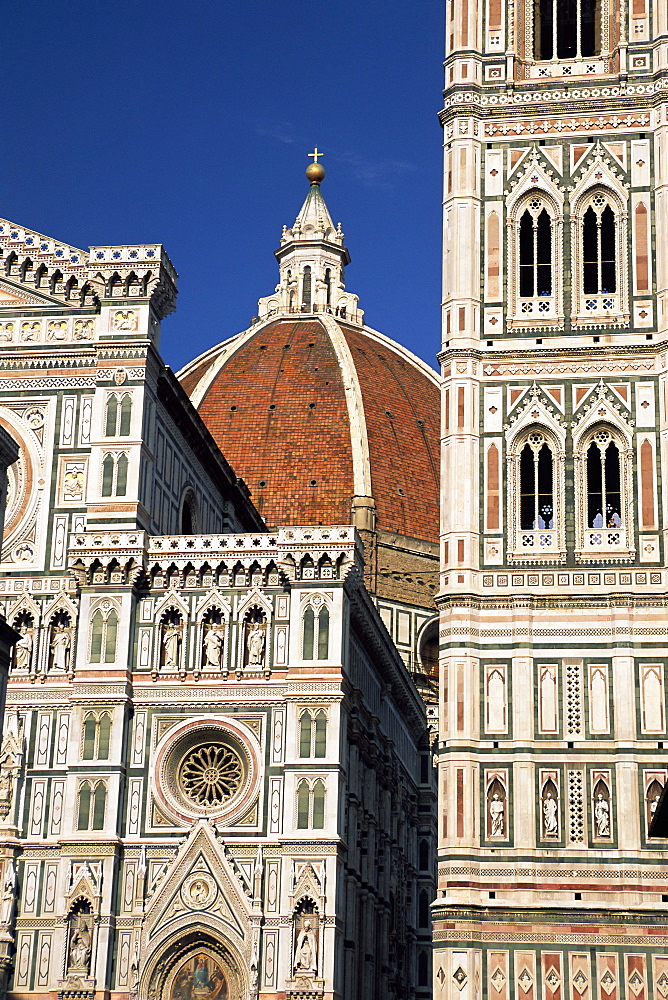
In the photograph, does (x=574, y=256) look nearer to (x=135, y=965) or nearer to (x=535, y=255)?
(x=535, y=255)

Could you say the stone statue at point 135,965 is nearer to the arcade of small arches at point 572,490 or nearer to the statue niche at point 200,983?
the statue niche at point 200,983

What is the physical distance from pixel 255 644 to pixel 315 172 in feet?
161

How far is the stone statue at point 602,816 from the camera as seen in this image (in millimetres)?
31969

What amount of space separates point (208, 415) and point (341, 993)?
1566 inches

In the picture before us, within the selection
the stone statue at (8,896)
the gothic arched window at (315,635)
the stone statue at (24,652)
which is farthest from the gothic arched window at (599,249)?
the stone statue at (8,896)

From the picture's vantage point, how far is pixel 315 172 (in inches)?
3280

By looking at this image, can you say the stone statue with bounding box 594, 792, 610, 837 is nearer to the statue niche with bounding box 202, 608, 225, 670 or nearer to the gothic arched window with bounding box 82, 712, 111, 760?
the statue niche with bounding box 202, 608, 225, 670

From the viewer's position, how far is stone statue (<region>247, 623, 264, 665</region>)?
37188mm

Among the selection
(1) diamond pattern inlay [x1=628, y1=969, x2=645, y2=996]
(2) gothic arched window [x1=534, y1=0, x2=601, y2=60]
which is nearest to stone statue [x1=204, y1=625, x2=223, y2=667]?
(1) diamond pattern inlay [x1=628, y1=969, x2=645, y2=996]

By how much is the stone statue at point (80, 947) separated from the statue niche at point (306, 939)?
13.1ft

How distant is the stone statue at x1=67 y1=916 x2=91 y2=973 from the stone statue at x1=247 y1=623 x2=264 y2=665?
5.95m

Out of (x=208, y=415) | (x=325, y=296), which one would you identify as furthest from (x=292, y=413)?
(x=325, y=296)

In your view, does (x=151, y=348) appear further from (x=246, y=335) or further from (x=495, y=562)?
(x=246, y=335)

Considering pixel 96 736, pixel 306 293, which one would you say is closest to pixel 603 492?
pixel 96 736
